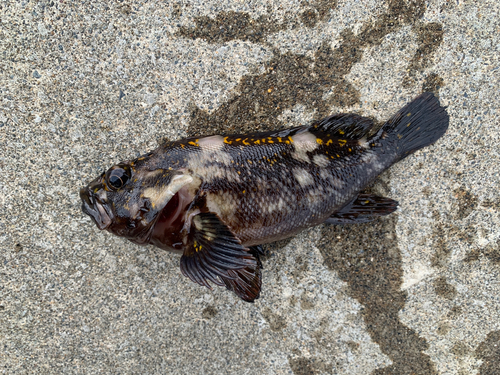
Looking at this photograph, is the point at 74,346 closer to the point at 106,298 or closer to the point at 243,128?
the point at 106,298

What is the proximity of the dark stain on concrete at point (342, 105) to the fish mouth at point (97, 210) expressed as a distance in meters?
0.94

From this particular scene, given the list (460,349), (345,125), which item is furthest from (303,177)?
(460,349)

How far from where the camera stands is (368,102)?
2.39m

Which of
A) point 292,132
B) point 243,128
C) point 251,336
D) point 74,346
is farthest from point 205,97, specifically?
point 74,346

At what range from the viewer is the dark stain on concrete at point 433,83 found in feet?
7.71

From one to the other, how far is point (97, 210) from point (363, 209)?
2000mm

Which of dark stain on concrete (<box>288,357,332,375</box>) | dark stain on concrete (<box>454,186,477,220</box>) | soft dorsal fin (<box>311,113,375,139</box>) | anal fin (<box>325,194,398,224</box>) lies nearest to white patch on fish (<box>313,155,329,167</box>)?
soft dorsal fin (<box>311,113,375,139</box>)

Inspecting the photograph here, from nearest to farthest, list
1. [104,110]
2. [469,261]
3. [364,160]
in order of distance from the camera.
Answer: [364,160], [104,110], [469,261]

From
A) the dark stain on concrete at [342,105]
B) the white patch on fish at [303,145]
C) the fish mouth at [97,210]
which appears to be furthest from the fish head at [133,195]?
the white patch on fish at [303,145]

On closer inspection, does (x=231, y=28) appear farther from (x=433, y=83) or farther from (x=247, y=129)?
(x=433, y=83)

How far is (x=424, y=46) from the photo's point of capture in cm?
231

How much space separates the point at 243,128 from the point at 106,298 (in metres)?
1.95

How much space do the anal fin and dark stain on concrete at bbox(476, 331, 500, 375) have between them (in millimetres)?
1616

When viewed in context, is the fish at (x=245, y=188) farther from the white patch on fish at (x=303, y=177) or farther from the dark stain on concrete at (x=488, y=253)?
the dark stain on concrete at (x=488, y=253)
